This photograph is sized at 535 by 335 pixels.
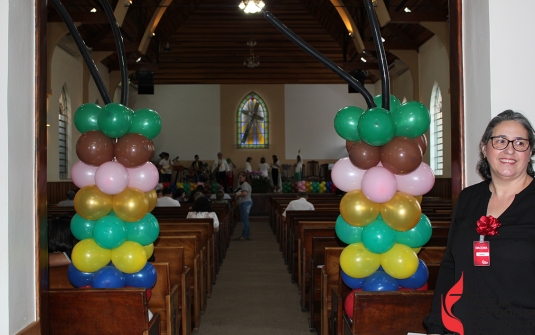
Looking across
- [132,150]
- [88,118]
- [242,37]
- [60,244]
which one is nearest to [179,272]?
[60,244]

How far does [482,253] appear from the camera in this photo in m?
1.93

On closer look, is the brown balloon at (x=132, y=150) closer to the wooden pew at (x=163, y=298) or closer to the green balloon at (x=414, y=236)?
the wooden pew at (x=163, y=298)

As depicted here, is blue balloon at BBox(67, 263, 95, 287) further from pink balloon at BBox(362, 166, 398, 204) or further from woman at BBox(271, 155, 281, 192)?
woman at BBox(271, 155, 281, 192)

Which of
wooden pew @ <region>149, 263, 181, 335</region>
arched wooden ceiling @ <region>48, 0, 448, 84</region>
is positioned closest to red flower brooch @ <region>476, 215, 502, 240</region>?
wooden pew @ <region>149, 263, 181, 335</region>

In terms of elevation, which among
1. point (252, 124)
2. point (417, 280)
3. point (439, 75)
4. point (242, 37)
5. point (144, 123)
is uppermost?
point (242, 37)

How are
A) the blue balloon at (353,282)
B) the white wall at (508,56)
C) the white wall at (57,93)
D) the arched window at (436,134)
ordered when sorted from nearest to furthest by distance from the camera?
the white wall at (508,56) → the blue balloon at (353,282) → the white wall at (57,93) → the arched window at (436,134)

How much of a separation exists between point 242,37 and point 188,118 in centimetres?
387

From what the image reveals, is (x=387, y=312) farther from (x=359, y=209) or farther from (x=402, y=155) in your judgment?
(x=402, y=155)

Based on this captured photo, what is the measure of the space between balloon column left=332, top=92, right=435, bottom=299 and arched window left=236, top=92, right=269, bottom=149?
1779cm

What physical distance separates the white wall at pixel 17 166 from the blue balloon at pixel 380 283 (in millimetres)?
1717

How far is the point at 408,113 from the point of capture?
10.2 feet

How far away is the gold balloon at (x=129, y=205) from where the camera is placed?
345cm

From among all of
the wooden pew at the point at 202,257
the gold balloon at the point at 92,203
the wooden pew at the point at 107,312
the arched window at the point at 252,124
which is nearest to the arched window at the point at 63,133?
the arched window at the point at 252,124

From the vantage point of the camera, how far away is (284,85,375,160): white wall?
68.7 ft
